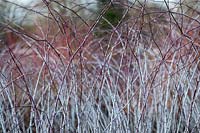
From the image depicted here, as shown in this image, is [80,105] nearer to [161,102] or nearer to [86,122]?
[86,122]

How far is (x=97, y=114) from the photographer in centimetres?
197

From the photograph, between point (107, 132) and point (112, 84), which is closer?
point (107, 132)

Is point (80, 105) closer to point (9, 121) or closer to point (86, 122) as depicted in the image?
point (86, 122)

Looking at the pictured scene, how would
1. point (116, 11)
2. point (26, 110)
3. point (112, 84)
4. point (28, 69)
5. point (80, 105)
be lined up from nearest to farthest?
point (80, 105)
point (112, 84)
point (26, 110)
point (28, 69)
point (116, 11)

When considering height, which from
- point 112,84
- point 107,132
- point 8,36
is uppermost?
point 8,36

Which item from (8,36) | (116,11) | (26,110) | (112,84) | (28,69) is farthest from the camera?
(8,36)

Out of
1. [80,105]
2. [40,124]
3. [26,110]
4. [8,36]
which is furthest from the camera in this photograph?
[8,36]

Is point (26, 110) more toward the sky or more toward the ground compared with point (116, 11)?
more toward the ground

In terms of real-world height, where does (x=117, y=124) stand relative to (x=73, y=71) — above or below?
below

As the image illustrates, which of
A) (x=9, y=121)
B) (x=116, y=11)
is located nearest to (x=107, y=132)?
(x=9, y=121)

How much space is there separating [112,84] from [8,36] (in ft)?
6.73

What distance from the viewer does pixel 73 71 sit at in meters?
1.94

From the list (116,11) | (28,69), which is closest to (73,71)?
(28,69)

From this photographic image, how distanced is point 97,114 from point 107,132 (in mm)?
87
